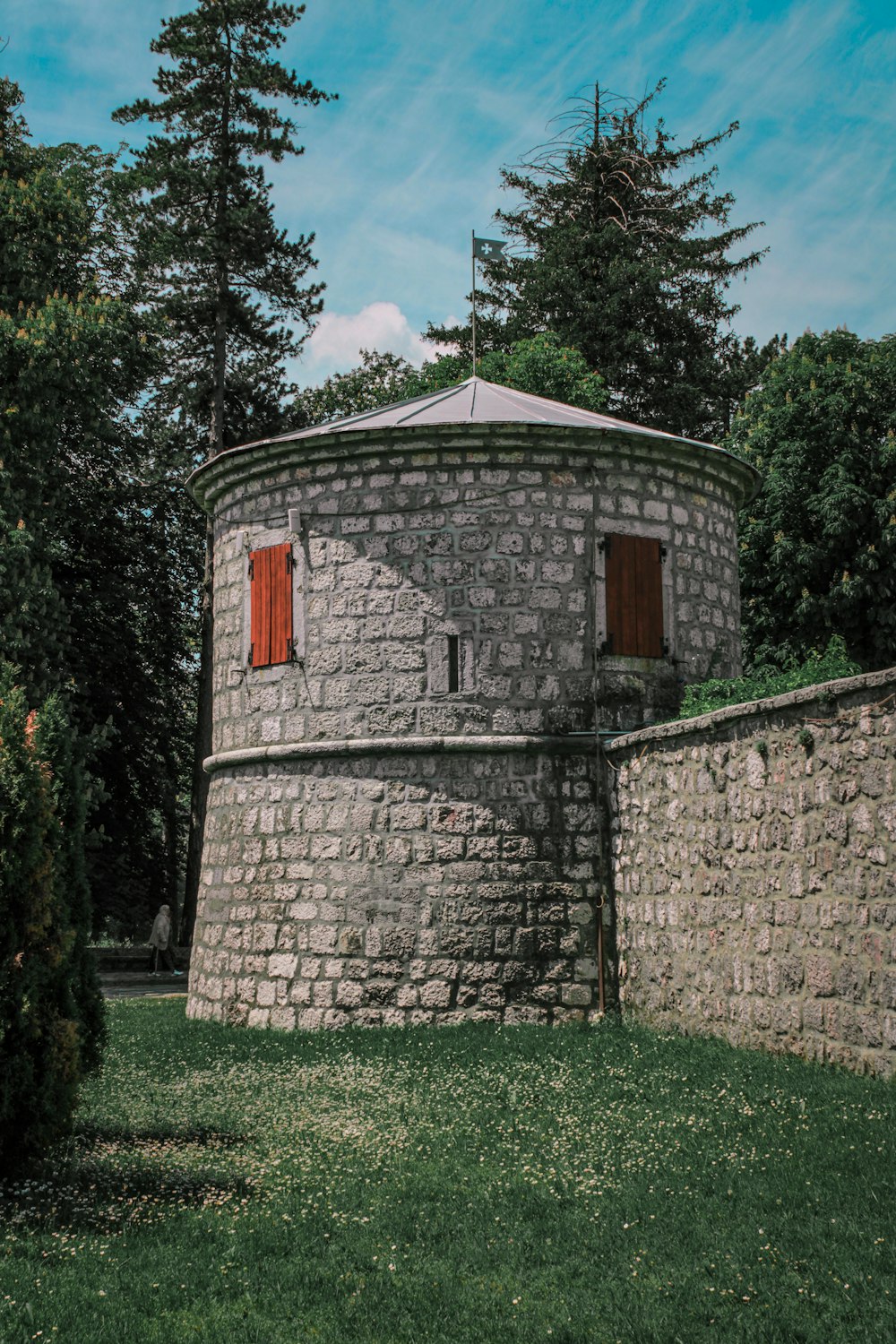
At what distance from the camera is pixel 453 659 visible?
11.1m

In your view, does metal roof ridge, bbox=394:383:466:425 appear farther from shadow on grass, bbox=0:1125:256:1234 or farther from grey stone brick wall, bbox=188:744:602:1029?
shadow on grass, bbox=0:1125:256:1234

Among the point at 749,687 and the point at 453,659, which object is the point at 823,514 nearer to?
the point at 749,687

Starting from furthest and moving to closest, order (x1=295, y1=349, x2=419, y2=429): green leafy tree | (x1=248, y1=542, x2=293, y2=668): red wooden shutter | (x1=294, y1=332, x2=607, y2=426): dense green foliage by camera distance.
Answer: (x1=295, y1=349, x2=419, y2=429): green leafy tree
(x1=294, y1=332, x2=607, y2=426): dense green foliage
(x1=248, y1=542, x2=293, y2=668): red wooden shutter

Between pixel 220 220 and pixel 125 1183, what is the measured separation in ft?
69.4

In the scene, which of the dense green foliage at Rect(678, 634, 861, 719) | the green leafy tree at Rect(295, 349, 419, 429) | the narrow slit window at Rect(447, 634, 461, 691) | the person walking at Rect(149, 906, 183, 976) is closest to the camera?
the dense green foliage at Rect(678, 634, 861, 719)

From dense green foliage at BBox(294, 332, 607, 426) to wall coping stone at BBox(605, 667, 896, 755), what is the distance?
9.40 m

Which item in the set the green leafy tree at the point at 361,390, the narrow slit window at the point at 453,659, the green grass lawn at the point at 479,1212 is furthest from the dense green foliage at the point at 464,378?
the green grass lawn at the point at 479,1212

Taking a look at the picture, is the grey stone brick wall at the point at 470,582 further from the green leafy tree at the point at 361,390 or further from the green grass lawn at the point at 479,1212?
the green leafy tree at the point at 361,390

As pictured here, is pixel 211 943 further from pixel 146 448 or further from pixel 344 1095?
pixel 146 448

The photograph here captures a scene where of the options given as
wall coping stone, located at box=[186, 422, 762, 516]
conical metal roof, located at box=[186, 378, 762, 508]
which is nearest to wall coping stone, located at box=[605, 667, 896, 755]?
wall coping stone, located at box=[186, 422, 762, 516]

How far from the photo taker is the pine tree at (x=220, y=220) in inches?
940

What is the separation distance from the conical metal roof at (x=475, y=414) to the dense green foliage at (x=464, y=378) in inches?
217

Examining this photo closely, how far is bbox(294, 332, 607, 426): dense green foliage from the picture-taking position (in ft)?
76.5

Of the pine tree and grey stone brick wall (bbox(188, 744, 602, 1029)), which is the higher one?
A: the pine tree
